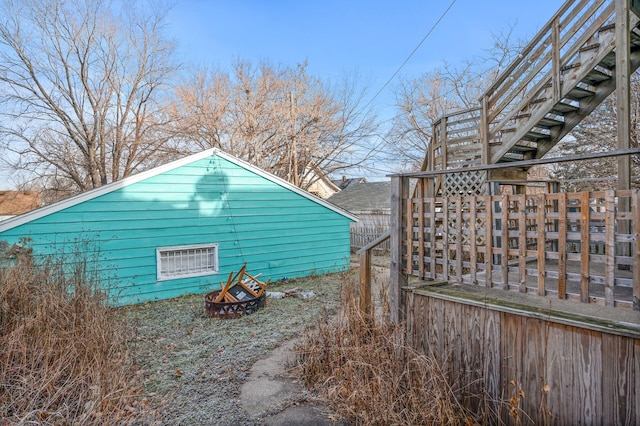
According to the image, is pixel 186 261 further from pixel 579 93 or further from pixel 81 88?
pixel 81 88

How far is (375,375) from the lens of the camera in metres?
3.08

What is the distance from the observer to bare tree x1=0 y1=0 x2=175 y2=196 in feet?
43.9

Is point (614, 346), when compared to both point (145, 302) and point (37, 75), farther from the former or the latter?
point (37, 75)

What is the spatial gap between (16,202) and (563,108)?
850 inches

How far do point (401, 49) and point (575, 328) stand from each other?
615 inches

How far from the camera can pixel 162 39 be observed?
16.0 m

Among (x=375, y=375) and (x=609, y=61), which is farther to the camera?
(x=609, y=61)

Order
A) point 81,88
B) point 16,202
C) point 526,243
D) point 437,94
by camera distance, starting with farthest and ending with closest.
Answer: point 437,94
point 16,202
point 81,88
point 526,243

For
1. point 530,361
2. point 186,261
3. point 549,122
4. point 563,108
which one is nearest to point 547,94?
point 563,108

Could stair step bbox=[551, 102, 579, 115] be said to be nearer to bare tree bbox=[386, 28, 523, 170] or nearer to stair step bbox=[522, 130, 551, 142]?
stair step bbox=[522, 130, 551, 142]

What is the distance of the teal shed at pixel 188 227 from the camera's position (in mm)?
6789

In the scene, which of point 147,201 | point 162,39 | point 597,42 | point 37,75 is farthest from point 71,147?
point 597,42

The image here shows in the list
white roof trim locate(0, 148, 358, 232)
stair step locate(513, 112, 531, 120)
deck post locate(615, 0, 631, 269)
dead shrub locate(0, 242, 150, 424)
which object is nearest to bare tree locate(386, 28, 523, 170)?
stair step locate(513, 112, 531, 120)

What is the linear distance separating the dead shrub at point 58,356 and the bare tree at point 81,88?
12.7m
